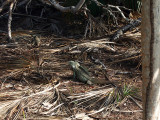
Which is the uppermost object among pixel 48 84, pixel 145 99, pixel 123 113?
pixel 145 99

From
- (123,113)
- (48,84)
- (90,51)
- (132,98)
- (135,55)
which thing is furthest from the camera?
(90,51)

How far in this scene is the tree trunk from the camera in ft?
5.72

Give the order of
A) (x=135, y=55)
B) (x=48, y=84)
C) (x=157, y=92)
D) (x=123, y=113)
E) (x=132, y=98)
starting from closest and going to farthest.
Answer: (x=157, y=92) < (x=123, y=113) < (x=132, y=98) < (x=48, y=84) < (x=135, y=55)

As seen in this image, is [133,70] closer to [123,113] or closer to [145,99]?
[123,113]

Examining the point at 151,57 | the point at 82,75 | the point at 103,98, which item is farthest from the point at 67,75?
the point at 151,57

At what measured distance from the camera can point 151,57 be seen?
1819 millimetres

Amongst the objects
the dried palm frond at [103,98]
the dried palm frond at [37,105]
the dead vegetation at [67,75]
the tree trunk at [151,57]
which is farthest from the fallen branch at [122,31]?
the tree trunk at [151,57]

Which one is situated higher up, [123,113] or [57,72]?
[57,72]

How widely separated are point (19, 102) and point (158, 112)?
183cm

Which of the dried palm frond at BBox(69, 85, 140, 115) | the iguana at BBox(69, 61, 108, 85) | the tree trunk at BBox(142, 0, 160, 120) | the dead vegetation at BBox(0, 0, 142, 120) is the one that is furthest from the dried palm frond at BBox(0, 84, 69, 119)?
the tree trunk at BBox(142, 0, 160, 120)

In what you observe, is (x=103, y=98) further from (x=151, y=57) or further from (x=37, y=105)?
(x=151, y=57)

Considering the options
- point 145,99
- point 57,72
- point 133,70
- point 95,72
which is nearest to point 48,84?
point 57,72

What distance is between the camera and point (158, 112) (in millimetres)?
1964

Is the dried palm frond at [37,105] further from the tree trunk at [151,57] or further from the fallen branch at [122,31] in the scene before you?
the fallen branch at [122,31]
